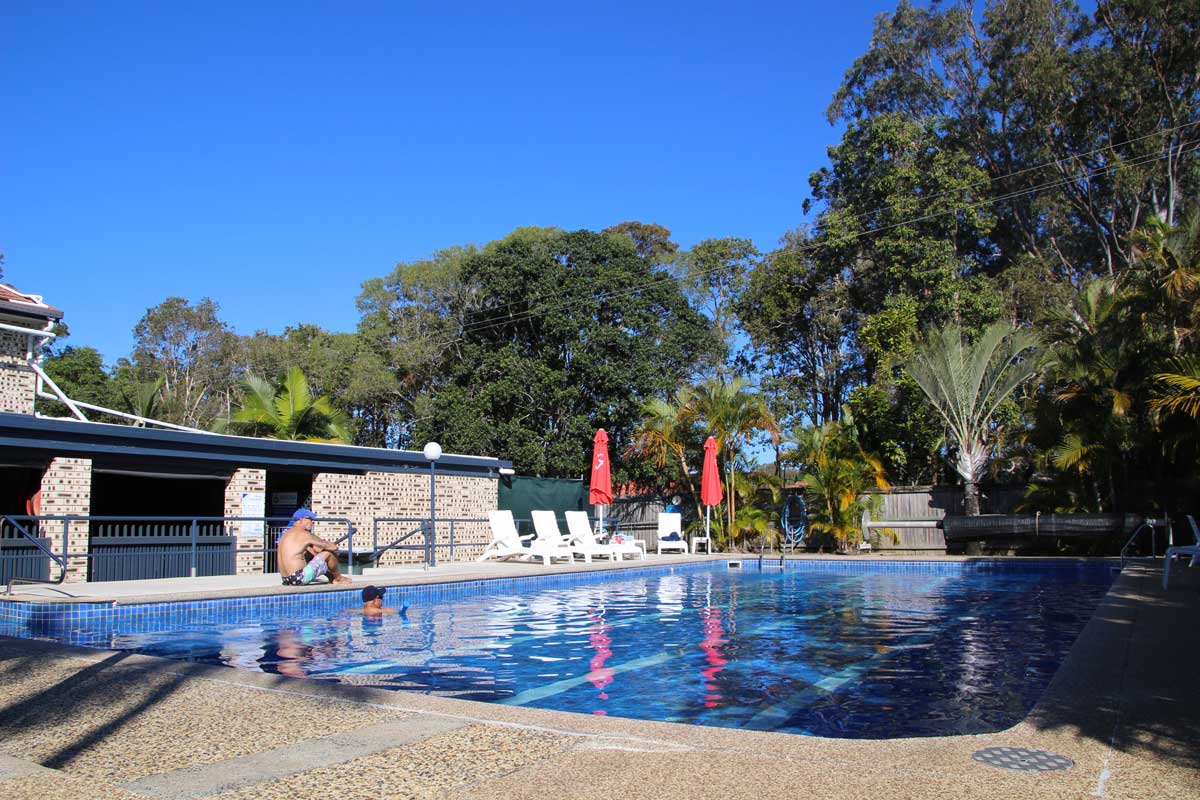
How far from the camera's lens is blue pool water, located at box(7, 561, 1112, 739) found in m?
5.62

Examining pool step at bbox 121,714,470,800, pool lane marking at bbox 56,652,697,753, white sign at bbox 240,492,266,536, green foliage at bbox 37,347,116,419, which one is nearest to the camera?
pool step at bbox 121,714,470,800

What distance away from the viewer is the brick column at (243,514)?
14938 mm

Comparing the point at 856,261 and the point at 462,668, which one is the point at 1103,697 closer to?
the point at 462,668

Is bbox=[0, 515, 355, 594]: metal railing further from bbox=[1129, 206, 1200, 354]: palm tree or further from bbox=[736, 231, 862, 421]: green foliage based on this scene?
bbox=[736, 231, 862, 421]: green foliage

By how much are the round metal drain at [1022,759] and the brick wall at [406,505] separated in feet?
44.3

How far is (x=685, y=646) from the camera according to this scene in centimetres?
801

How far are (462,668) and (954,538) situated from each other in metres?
14.6

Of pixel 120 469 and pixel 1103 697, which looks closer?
pixel 1103 697

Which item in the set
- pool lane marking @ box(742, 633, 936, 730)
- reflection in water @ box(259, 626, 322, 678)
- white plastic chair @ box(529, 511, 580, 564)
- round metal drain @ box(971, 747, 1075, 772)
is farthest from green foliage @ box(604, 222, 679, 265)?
round metal drain @ box(971, 747, 1075, 772)

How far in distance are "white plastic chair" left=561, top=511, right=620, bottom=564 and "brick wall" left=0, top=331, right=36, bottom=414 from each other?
929cm

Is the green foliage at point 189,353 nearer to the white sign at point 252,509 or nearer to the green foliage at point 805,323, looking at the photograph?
the green foliage at point 805,323

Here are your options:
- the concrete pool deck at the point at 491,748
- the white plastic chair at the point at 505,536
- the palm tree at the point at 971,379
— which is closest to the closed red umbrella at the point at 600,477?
the white plastic chair at the point at 505,536

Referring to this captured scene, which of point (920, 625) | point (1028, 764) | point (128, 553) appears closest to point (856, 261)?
point (920, 625)

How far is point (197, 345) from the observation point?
35.8 metres
